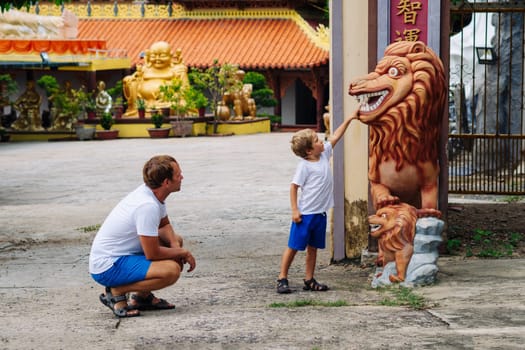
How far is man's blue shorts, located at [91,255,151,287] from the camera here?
5.74 meters

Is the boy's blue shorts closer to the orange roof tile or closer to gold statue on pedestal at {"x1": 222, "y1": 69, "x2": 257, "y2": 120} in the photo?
gold statue on pedestal at {"x1": 222, "y1": 69, "x2": 257, "y2": 120}

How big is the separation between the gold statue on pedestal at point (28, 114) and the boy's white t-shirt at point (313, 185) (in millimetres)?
23046

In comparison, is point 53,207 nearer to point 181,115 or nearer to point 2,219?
point 2,219

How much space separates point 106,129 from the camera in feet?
89.4

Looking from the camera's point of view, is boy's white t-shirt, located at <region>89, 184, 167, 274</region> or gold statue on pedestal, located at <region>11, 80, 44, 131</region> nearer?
boy's white t-shirt, located at <region>89, 184, 167, 274</region>

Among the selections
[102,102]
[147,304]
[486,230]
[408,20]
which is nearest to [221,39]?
[102,102]

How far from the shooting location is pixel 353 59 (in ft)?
25.4

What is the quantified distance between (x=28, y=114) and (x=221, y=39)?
24.5ft

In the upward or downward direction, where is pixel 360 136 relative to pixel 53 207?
upward

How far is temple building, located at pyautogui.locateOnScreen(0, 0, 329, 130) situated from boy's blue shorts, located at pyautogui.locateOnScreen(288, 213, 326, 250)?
73.9ft

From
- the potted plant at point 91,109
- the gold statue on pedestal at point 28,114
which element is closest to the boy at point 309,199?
the potted plant at point 91,109

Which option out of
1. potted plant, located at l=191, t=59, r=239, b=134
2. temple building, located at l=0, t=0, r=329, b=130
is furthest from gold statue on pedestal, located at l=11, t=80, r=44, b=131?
potted plant, located at l=191, t=59, r=239, b=134

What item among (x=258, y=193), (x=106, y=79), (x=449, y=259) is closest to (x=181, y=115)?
(x=106, y=79)

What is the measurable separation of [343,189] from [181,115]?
1964 cm
